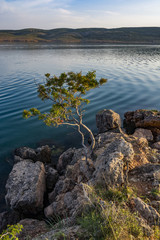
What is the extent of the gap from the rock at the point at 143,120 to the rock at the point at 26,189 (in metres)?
13.2

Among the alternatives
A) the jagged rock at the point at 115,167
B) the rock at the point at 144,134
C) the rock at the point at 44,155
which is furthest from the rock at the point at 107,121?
the jagged rock at the point at 115,167

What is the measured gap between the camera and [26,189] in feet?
45.5

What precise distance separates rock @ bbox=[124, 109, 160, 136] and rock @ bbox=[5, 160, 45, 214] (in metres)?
13.2

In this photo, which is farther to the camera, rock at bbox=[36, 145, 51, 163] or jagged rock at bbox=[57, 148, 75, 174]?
rock at bbox=[36, 145, 51, 163]

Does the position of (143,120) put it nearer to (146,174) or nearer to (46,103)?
(146,174)

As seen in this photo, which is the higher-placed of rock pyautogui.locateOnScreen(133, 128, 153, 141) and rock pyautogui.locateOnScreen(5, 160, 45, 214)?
rock pyautogui.locateOnScreen(133, 128, 153, 141)

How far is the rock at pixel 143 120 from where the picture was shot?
2147cm

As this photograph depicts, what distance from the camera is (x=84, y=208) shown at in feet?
26.3

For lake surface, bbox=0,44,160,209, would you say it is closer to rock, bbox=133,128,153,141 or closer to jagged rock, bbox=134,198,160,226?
rock, bbox=133,128,153,141

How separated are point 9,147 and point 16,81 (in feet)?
101

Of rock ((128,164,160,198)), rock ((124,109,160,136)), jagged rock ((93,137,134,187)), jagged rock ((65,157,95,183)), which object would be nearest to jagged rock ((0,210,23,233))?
jagged rock ((65,157,95,183))

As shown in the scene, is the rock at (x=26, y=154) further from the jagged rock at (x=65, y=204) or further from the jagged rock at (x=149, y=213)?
the jagged rock at (x=149, y=213)

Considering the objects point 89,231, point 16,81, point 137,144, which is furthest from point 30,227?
point 16,81

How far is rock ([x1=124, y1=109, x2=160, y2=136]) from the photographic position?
21469 mm
